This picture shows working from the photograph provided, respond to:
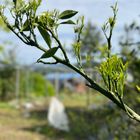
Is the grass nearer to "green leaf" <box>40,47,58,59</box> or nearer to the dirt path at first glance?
the dirt path

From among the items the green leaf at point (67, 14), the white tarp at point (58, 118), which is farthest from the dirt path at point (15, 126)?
→ the green leaf at point (67, 14)

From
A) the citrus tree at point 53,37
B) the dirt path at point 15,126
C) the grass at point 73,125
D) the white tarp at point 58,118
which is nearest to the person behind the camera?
the citrus tree at point 53,37

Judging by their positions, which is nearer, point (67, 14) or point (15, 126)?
point (67, 14)

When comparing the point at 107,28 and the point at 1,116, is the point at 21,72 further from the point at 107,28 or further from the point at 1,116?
the point at 107,28

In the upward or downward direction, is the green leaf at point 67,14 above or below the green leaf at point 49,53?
above

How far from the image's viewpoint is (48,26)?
82.5 inches

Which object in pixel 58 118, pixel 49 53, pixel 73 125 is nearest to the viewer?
pixel 49 53

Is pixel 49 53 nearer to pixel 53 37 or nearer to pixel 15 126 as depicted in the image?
pixel 53 37

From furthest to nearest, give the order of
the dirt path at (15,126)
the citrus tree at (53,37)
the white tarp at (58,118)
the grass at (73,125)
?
1. the white tarp at (58,118)
2. the dirt path at (15,126)
3. the grass at (73,125)
4. the citrus tree at (53,37)

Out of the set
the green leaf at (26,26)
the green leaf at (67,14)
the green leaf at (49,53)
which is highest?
the green leaf at (67,14)

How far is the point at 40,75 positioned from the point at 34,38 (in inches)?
1189

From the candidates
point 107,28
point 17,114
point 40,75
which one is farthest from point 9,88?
point 107,28

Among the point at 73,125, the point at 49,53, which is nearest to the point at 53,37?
the point at 49,53

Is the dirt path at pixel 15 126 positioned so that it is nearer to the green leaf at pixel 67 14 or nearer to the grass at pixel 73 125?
the grass at pixel 73 125
